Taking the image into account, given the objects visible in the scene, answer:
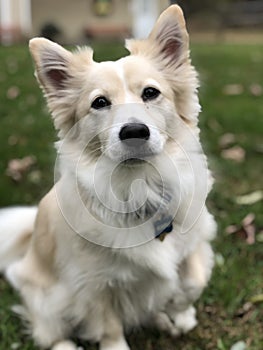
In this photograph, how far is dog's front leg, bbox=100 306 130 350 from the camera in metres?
2.35

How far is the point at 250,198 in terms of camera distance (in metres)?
3.63

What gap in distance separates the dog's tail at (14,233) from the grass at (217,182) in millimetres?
182

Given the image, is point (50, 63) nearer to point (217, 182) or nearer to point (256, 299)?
point (256, 299)

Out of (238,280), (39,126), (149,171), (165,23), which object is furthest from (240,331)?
(39,126)

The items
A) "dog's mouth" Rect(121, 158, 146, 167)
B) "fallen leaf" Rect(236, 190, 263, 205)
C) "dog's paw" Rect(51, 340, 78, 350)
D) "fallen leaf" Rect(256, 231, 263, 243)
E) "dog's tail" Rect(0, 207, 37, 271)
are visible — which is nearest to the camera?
"dog's mouth" Rect(121, 158, 146, 167)

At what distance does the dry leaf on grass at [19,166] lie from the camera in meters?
3.99

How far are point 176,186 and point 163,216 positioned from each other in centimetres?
14

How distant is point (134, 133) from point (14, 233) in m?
1.15

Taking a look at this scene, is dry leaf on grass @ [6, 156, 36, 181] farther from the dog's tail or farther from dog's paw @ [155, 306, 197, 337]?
dog's paw @ [155, 306, 197, 337]

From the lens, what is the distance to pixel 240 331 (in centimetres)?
251

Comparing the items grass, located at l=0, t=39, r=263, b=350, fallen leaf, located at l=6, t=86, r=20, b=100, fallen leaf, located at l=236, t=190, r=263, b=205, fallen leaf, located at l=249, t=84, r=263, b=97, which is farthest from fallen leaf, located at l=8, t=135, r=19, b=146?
fallen leaf, located at l=249, t=84, r=263, b=97

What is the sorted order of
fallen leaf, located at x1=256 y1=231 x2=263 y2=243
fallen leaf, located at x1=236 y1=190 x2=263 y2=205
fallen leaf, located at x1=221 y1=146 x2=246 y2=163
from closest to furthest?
fallen leaf, located at x1=256 y1=231 x2=263 y2=243 < fallen leaf, located at x1=236 y1=190 x2=263 y2=205 < fallen leaf, located at x1=221 y1=146 x2=246 y2=163

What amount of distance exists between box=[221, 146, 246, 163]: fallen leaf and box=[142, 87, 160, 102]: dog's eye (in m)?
2.21

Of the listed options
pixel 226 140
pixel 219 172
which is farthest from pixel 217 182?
pixel 226 140
